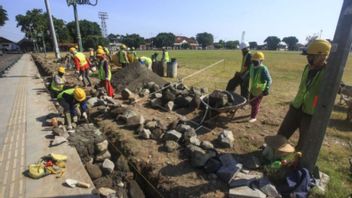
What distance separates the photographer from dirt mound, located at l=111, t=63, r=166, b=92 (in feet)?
31.4

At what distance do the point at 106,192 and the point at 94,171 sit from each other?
0.65 m

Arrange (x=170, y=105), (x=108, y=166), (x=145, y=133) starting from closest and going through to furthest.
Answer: (x=108, y=166) → (x=145, y=133) → (x=170, y=105)

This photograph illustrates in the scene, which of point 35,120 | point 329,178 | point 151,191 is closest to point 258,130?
point 329,178

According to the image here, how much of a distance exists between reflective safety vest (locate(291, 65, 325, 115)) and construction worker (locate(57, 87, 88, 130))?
481 cm

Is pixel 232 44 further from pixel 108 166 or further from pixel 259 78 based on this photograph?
pixel 108 166

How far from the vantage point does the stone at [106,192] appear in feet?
11.5

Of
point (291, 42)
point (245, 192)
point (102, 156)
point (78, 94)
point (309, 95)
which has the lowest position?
point (102, 156)

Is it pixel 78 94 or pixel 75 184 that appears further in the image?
pixel 78 94

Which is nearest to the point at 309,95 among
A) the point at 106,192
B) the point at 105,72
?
the point at 106,192

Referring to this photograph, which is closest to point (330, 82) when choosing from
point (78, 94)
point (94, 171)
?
point (94, 171)

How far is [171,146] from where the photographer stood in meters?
4.54

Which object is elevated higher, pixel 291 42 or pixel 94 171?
pixel 291 42

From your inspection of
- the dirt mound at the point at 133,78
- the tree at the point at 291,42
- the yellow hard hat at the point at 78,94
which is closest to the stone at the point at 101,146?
the yellow hard hat at the point at 78,94

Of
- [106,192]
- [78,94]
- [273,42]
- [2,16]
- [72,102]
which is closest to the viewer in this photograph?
[106,192]
